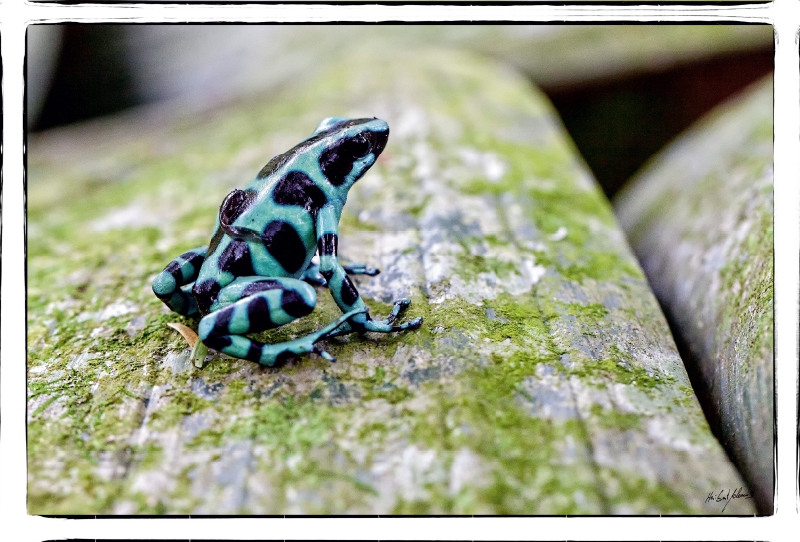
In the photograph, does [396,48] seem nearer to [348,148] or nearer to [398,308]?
[348,148]

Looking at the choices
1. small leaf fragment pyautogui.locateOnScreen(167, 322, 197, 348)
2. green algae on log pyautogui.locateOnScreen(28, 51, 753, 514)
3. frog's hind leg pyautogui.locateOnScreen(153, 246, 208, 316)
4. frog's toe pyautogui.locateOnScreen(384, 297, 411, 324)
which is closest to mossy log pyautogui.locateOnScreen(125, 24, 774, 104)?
green algae on log pyautogui.locateOnScreen(28, 51, 753, 514)

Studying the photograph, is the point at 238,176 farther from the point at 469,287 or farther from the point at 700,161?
the point at 700,161

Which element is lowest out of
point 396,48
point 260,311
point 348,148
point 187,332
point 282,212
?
point 187,332

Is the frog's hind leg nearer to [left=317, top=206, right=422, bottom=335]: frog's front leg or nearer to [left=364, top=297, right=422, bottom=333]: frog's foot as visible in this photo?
[left=317, top=206, right=422, bottom=335]: frog's front leg

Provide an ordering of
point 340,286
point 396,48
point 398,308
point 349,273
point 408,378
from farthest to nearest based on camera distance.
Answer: point 396,48 → point 349,273 → point 398,308 → point 340,286 → point 408,378
